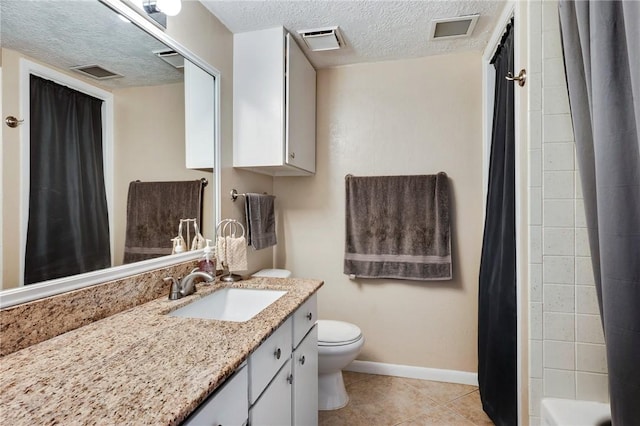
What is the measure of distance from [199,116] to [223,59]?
44 centimetres

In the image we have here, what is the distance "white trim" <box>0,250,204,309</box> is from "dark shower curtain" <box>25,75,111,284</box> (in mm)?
23

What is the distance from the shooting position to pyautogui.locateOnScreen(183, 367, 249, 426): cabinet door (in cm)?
69

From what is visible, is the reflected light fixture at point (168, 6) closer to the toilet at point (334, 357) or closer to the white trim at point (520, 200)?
the white trim at point (520, 200)

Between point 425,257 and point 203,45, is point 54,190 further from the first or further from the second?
point 425,257

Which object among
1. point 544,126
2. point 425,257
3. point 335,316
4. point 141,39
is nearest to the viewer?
point 544,126

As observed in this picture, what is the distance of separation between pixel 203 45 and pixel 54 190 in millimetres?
1071

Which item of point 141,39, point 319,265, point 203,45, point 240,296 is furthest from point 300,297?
point 203,45

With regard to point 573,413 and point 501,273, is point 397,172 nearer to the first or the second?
point 501,273

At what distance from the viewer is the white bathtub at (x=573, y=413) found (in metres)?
0.97

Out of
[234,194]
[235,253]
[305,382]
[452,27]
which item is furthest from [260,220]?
[452,27]

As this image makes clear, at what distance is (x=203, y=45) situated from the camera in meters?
1.64

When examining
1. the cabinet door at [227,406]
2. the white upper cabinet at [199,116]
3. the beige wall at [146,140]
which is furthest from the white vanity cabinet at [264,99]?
the cabinet door at [227,406]

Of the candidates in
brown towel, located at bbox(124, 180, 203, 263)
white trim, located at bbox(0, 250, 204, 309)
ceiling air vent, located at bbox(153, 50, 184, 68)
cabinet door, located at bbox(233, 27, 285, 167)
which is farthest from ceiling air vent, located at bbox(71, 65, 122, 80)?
cabinet door, located at bbox(233, 27, 285, 167)

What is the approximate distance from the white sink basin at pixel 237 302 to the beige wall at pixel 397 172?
93 centimetres
